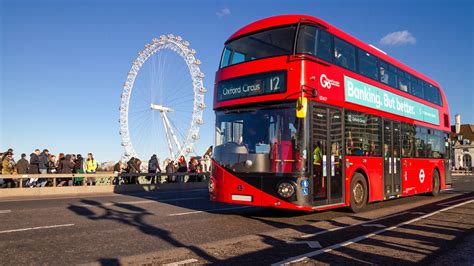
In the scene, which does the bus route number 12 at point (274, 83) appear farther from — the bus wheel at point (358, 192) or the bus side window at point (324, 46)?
the bus wheel at point (358, 192)

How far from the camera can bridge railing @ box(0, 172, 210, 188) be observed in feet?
55.9

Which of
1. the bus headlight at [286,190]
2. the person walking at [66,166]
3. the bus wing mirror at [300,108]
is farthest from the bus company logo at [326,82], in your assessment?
the person walking at [66,166]

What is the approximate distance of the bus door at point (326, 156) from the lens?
9500 mm

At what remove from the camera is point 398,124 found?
Result: 1337 centimetres

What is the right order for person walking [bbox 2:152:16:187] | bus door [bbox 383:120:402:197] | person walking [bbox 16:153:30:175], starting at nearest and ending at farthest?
bus door [bbox 383:120:402:197]
person walking [bbox 2:152:16:187]
person walking [bbox 16:153:30:175]

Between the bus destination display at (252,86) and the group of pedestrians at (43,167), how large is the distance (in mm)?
10730

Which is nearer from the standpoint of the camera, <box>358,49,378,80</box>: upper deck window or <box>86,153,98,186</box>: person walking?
<box>358,49,378,80</box>: upper deck window

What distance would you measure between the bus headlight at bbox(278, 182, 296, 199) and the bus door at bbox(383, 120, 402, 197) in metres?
4.70

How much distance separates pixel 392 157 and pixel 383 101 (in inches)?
70.4

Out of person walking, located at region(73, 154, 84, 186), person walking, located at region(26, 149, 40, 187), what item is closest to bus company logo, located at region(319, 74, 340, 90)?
person walking, located at region(26, 149, 40, 187)

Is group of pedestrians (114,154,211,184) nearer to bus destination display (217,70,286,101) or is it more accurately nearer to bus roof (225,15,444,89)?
bus destination display (217,70,286,101)

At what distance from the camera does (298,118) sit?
9.23m

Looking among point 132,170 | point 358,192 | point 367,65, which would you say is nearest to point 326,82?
point 367,65

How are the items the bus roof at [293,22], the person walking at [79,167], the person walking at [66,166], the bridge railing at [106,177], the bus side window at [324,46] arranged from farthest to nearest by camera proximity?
the person walking at [79,167], the person walking at [66,166], the bridge railing at [106,177], the bus side window at [324,46], the bus roof at [293,22]
